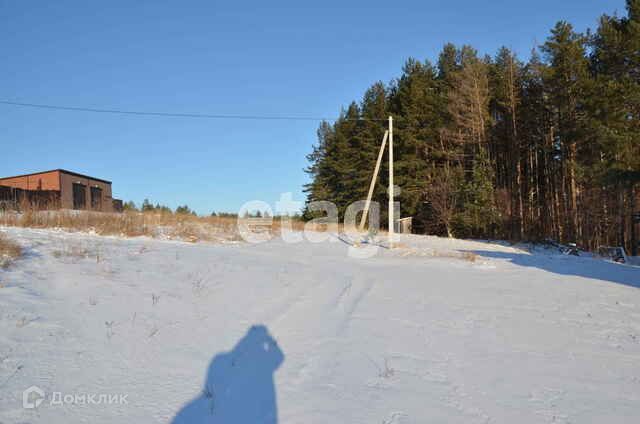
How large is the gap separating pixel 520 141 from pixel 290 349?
25.5m

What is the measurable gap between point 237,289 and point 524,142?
24874 mm

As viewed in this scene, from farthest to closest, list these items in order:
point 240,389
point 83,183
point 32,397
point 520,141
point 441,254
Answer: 1. point 83,183
2. point 520,141
3. point 441,254
4. point 240,389
5. point 32,397

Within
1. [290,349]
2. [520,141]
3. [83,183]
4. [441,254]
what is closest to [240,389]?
[290,349]

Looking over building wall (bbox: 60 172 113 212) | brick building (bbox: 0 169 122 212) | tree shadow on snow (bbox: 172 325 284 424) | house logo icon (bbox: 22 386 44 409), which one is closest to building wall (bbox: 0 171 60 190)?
brick building (bbox: 0 169 122 212)

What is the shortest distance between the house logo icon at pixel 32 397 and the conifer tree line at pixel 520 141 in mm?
13913

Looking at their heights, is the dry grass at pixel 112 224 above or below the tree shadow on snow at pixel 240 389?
above

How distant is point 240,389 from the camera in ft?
8.40

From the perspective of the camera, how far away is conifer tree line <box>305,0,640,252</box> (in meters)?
16.6

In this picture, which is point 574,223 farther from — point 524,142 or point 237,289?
point 237,289

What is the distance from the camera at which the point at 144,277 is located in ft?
15.9

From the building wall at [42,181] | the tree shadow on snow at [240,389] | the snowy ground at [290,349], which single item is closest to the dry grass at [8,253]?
the snowy ground at [290,349]

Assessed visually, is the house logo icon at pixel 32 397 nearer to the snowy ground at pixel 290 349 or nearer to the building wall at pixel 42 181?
A: the snowy ground at pixel 290 349

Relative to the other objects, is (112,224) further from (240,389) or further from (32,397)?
(240,389)

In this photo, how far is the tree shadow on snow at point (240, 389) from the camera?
2.21 meters
